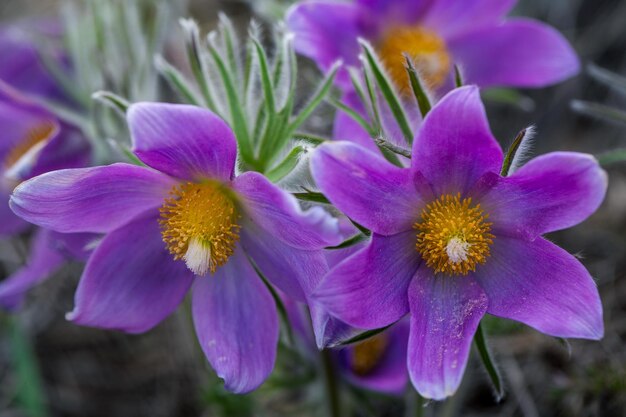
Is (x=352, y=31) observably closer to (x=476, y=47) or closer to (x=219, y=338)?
(x=476, y=47)

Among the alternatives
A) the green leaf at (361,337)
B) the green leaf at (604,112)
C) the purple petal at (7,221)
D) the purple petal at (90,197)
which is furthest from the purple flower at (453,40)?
the purple petal at (7,221)

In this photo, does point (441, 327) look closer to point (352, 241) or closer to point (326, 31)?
point (352, 241)

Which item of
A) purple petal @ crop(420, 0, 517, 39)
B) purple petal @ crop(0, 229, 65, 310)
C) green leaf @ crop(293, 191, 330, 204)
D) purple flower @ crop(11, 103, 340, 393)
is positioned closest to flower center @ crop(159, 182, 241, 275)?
purple flower @ crop(11, 103, 340, 393)

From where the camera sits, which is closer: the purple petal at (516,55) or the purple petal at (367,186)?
the purple petal at (367,186)

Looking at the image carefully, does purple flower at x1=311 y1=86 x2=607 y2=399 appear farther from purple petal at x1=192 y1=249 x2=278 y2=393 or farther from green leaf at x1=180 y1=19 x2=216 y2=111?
green leaf at x1=180 y1=19 x2=216 y2=111

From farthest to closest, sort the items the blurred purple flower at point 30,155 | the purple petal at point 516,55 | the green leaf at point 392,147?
the purple petal at point 516,55 → the blurred purple flower at point 30,155 → the green leaf at point 392,147

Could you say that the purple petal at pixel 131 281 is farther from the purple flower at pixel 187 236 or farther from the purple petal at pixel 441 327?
the purple petal at pixel 441 327
